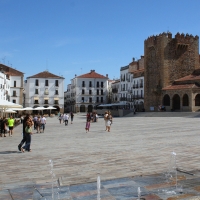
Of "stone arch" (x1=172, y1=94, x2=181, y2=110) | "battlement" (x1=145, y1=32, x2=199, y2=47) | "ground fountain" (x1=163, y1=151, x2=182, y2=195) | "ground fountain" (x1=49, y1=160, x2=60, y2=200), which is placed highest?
"battlement" (x1=145, y1=32, x2=199, y2=47)

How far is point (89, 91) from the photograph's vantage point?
77.7m

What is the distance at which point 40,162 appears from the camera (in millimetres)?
8328

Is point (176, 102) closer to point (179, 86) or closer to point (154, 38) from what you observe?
point (179, 86)

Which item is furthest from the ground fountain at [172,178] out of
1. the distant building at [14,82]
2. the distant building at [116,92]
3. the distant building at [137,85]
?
the distant building at [116,92]

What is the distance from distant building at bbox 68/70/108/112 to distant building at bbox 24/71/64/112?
6741 millimetres

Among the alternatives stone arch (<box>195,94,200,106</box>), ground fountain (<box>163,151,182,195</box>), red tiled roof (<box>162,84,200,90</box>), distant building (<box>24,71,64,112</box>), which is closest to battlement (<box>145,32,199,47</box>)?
red tiled roof (<box>162,84,200,90</box>)

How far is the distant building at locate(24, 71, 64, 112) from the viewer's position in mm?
71062

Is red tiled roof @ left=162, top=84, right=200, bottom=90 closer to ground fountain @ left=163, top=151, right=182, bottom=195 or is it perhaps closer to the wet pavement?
ground fountain @ left=163, top=151, right=182, bottom=195

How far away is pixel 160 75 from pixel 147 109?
21.4 ft

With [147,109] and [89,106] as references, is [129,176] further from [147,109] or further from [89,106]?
[89,106]

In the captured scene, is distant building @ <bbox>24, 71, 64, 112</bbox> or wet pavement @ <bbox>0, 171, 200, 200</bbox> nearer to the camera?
wet pavement @ <bbox>0, 171, 200, 200</bbox>

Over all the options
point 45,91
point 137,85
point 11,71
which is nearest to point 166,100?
point 137,85

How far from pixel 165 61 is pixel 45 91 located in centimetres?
3446

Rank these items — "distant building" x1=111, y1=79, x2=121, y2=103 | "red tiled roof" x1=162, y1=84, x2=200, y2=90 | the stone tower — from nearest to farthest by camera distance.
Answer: "red tiled roof" x1=162, y1=84, x2=200, y2=90
the stone tower
"distant building" x1=111, y1=79, x2=121, y2=103
